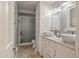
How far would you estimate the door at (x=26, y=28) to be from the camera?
20.8ft

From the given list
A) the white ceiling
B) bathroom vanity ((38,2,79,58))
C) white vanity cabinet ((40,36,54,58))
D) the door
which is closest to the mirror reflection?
bathroom vanity ((38,2,79,58))

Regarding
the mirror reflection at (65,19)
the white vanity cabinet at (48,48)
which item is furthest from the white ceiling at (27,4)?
the white vanity cabinet at (48,48)

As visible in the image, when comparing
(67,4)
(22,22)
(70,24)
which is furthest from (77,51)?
(22,22)

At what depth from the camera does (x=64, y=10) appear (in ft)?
9.74

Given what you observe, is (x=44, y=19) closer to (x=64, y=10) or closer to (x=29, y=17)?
(x=64, y=10)

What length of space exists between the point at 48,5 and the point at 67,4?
128 centimetres

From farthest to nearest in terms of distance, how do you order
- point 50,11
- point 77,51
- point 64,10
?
1. point 50,11
2. point 64,10
3. point 77,51

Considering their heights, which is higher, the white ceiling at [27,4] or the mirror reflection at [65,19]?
the white ceiling at [27,4]

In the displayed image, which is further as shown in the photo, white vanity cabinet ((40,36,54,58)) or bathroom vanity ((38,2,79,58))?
white vanity cabinet ((40,36,54,58))

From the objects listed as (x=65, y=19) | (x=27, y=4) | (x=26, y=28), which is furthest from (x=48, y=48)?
(x=26, y=28)

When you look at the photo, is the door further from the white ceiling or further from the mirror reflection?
the mirror reflection

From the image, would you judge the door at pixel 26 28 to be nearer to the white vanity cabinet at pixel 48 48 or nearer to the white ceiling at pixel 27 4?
the white ceiling at pixel 27 4

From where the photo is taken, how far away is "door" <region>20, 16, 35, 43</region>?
20.8ft

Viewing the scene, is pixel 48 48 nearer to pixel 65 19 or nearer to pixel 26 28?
pixel 65 19
